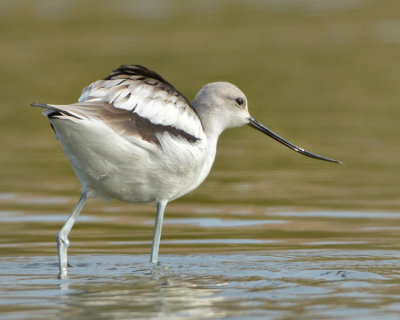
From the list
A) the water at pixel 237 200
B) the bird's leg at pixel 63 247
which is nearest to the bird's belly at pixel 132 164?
the bird's leg at pixel 63 247

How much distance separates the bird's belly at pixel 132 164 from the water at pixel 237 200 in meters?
0.67

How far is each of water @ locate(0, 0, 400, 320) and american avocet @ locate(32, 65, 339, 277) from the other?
0.68m

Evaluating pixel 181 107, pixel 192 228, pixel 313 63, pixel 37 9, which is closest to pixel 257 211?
pixel 192 228

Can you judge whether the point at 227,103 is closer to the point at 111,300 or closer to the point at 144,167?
the point at 144,167

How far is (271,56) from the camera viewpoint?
28.5 m

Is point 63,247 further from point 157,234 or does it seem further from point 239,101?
point 239,101

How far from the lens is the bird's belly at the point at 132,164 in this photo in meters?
8.96

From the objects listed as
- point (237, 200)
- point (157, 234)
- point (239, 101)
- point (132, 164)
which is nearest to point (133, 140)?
point (132, 164)

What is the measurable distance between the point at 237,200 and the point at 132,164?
4.40 m

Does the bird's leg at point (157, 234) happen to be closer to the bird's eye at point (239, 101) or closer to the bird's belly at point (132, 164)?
the bird's belly at point (132, 164)

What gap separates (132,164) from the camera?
9203mm

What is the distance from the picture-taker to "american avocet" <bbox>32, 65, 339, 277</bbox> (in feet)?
29.1

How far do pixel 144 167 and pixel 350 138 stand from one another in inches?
345

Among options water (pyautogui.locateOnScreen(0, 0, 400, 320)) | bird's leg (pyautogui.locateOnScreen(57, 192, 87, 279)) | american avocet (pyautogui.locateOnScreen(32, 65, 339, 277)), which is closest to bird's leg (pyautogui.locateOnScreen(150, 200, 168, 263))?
american avocet (pyautogui.locateOnScreen(32, 65, 339, 277))
